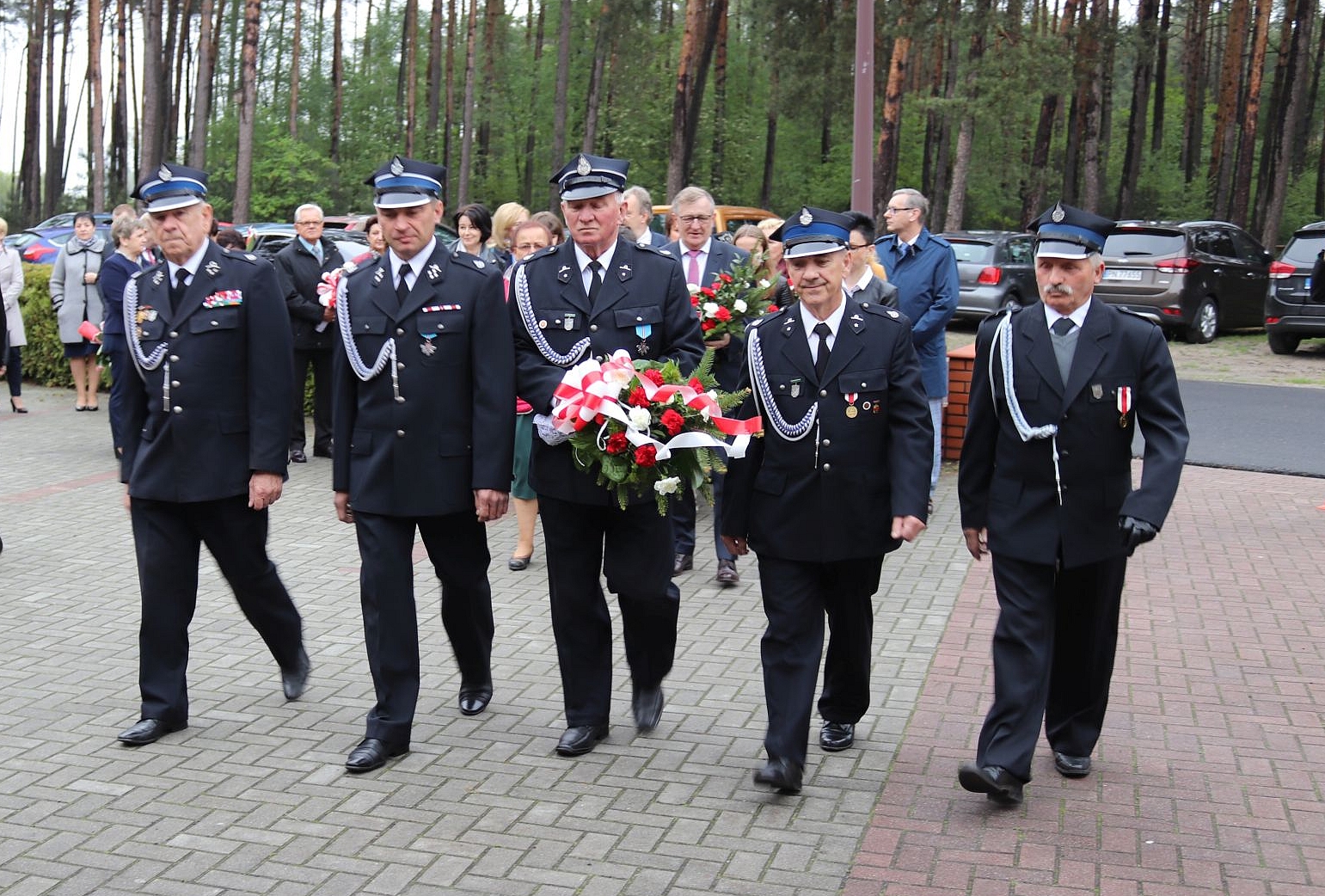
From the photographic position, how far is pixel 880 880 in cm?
430

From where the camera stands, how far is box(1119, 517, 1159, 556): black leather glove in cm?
466

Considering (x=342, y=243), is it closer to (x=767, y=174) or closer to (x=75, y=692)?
(x=75, y=692)

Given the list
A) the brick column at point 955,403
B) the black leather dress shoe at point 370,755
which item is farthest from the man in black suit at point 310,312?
the black leather dress shoe at point 370,755

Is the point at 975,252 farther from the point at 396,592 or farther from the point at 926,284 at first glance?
the point at 396,592

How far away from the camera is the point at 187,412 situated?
5.54 m

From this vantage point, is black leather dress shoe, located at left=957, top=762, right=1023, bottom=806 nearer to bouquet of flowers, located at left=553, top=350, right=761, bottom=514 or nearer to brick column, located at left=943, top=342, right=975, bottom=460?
bouquet of flowers, located at left=553, top=350, right=761, bottom=514

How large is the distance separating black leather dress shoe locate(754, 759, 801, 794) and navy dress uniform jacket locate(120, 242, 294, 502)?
7.10 feet

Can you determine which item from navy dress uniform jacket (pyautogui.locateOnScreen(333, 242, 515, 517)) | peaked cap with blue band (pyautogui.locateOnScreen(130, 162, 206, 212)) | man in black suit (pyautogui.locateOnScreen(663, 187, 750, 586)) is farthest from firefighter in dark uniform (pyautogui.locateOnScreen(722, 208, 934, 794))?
man in black suit (pyautogui.locateOnScreen(663, 187, 750, 586))

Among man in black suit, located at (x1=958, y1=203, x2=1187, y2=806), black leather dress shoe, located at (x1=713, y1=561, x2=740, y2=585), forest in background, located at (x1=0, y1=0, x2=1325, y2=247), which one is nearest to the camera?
man in black suit, located at (x1=958, y1=203, x2=1187, y2=806)

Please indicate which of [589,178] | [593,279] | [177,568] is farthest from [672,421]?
[177,568]

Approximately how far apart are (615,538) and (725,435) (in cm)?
67

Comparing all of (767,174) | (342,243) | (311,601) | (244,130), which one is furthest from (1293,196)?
→ (311,601)

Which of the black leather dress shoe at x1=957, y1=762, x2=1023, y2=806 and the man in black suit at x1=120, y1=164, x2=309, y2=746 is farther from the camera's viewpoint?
the man in black suit at x1=120, y1=164, x2=309, y2=746

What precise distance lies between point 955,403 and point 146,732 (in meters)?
7.60
